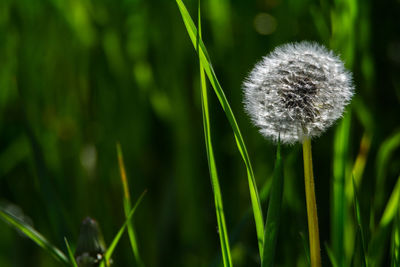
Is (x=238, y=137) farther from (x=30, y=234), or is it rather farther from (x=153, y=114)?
(x=153, y=114)

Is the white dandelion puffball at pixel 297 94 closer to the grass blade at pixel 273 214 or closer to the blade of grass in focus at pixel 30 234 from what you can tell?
the grass blade at pixel 273 214

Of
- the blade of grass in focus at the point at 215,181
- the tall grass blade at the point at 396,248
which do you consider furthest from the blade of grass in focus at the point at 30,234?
the tall grass blade at the point at 396,248

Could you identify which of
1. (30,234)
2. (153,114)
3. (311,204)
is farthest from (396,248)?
(153,114)

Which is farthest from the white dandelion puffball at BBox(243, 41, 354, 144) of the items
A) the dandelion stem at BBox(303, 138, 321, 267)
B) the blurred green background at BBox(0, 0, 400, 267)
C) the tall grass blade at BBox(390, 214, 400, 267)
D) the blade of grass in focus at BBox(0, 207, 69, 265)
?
the blurred green background at BBox(0, 0, 400, 267)

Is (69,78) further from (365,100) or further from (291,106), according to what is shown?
(291,106)

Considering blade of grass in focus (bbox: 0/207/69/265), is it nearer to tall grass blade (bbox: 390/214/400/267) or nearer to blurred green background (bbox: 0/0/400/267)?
tall grass blade (bbox: 390/214/400/267)

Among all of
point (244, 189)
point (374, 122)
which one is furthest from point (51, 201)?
point (374, 122)
